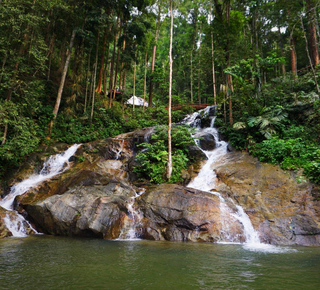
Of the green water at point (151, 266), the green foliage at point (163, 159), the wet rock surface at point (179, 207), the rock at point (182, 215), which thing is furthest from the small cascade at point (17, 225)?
the green foliage at point (163, 159)

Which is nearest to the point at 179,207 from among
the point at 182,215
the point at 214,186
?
the point at 182,215

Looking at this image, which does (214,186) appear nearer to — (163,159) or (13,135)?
(163,159)

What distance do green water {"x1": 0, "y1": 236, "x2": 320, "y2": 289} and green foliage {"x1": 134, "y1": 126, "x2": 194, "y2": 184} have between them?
4791 mm

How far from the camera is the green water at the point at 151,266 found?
3.78 meters

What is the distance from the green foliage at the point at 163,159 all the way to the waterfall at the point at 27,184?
4.65m

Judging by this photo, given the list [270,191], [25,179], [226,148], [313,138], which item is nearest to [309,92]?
[313,138]

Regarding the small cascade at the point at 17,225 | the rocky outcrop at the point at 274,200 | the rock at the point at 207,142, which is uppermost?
the rock at the point at 207,142

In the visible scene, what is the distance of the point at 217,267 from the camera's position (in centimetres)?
475

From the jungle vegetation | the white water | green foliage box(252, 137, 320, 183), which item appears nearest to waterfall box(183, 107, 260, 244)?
the white water

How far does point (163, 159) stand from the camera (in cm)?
1198

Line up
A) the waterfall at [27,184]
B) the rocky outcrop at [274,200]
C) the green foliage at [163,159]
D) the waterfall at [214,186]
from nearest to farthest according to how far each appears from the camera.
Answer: the rocky outcrop at [274,200]
the waterfall at [214,186]
the waterfall at [27,184]
the green foliage at [163,159]

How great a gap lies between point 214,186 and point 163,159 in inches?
112

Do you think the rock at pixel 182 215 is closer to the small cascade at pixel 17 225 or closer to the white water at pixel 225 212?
the white water at pixel 225 212

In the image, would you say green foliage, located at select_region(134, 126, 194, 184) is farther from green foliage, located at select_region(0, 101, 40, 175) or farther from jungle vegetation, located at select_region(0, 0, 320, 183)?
green foliage, located at select_region(0, 101, 40, 175)
